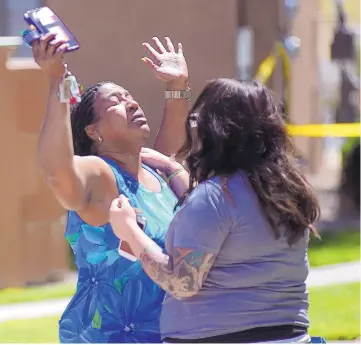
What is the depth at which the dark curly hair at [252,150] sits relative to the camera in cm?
266

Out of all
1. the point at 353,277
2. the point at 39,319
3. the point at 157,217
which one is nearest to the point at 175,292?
the point at 157,217

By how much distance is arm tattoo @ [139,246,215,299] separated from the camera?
2.56 meters

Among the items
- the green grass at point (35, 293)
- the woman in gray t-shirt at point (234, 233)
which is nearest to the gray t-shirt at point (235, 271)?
the woman in gray t-shirt at point (234, 233)

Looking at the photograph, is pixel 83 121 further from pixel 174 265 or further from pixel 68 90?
pixel 174 265

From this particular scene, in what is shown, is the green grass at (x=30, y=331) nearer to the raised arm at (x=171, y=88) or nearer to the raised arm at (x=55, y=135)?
the raised arm at (x=171, y=88)

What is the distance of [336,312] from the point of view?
6.93 metres

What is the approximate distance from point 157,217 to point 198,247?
506 millimetres

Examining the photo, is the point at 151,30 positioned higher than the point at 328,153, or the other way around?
the point at 151,30

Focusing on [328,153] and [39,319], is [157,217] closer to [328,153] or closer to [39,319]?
[39,319]

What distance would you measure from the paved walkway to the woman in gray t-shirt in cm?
437

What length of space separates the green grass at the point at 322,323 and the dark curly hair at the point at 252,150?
3.56m

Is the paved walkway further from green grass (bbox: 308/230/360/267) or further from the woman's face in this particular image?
the woman's face

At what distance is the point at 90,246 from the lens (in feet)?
10.00

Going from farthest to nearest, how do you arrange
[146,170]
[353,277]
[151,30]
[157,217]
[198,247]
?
1. [151,30]
2. [353,277]
3. [146,170]
4. [157,217]
5. [198,247]
